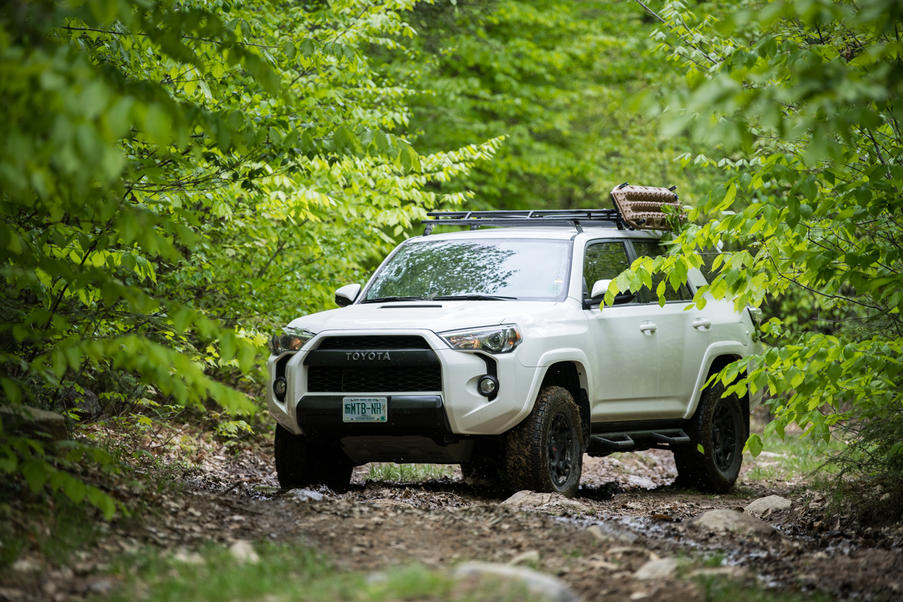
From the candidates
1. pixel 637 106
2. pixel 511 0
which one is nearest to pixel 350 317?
pixel 637 106

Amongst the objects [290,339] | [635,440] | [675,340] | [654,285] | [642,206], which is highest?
[642,206]

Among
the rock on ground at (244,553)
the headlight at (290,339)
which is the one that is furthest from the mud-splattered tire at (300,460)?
the rock on ground at (244,553)

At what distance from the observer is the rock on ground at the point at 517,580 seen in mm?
4043

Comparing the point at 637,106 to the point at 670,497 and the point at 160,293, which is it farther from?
the point at 160,293

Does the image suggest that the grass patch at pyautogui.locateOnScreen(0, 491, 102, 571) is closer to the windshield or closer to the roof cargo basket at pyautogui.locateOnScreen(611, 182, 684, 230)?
the windshield

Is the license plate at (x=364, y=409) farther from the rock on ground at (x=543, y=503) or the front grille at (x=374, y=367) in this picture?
the rock on ground at (x=543, y=503)

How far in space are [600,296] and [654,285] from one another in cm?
147

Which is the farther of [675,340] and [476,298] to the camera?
[675,340]

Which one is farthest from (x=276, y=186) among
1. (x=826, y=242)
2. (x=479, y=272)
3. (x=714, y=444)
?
(x=826, y=242)

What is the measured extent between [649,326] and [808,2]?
5.07m

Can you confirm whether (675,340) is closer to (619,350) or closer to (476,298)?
(619,350)

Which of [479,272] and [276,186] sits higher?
[276,186]

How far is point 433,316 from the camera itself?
734 centimetres

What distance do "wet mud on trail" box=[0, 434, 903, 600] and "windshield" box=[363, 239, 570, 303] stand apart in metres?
1.56
